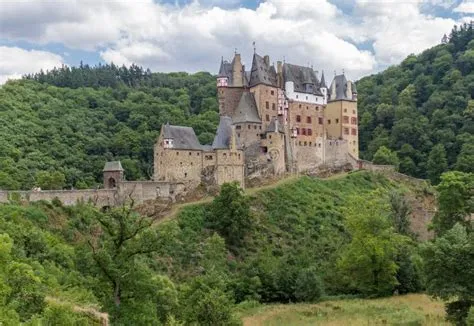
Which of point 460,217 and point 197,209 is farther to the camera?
point 197,209

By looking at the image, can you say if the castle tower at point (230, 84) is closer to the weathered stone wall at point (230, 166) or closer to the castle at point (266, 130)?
the castle at point (266, 130)

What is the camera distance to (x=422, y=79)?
117812 millimetres

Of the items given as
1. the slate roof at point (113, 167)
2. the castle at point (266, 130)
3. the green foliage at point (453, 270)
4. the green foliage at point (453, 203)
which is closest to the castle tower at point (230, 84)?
the castle at point (266, 130)

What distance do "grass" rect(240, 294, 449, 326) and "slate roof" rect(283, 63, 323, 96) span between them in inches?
1399

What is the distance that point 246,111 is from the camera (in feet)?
228

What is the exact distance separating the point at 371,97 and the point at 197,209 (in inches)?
2685

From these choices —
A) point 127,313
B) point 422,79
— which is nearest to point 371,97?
point 422,79

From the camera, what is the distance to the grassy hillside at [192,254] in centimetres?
2642

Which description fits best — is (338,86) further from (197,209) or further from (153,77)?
(153,77)

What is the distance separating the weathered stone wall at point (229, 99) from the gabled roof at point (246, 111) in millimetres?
1556

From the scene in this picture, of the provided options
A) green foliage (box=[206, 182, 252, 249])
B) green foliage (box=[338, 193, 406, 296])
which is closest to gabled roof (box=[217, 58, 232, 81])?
green foliage (box=[206, 182, 252, 249])

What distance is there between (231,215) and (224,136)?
1017cm

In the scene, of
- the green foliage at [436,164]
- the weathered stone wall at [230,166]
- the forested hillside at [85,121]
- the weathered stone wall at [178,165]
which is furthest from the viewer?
the green foliage at [436,164]

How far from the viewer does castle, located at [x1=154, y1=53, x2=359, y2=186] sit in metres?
62.9
